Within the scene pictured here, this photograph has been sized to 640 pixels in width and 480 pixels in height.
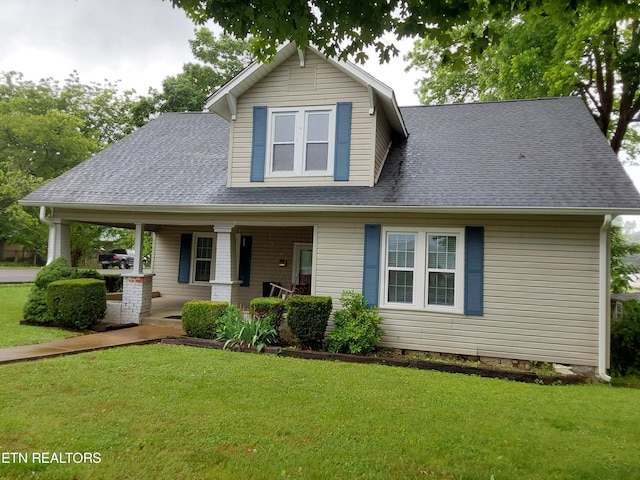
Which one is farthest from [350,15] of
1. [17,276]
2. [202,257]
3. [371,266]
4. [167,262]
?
[17,276]

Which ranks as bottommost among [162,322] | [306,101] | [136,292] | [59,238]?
[162,322]

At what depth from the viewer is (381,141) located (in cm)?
937

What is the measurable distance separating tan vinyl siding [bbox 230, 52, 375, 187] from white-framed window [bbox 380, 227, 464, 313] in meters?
1.55

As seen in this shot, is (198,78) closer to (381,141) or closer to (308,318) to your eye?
(381,141)

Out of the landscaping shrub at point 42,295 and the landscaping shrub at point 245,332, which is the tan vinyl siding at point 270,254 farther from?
the landscaping shrub at point 42,295

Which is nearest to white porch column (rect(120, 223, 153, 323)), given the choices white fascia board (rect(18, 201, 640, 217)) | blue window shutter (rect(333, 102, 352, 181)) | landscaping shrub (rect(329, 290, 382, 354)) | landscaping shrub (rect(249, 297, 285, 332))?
white fascia board (rect(18, 201, 640, 217))

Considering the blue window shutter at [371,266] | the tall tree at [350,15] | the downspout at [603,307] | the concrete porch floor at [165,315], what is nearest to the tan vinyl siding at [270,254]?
the concrete porch floor at [165,315]

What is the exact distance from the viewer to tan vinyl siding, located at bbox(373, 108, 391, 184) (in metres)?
8.91

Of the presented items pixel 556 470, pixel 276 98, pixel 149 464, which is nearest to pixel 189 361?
pixel 149 464

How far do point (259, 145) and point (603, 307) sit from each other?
7.44 m

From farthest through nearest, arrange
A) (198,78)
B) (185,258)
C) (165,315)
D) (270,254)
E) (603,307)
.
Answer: (198,78) < (185,258) < (270,254) < (165,315) < (603,307)

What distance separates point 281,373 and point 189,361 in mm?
1591

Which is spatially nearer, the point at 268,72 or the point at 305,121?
the point at 305,121

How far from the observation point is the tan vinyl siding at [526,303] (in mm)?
7238
